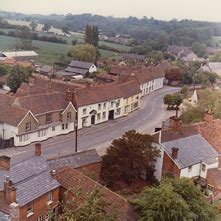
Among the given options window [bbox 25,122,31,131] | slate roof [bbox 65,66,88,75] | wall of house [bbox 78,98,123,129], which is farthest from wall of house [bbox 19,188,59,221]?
slate roof [bbox 65,66,88,75]

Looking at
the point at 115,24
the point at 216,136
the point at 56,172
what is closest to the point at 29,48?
the point at 115,24

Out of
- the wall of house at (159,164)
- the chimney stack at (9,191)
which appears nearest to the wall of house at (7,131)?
the wall of house at (159,164)

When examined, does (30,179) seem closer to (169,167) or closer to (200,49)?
(169,167)

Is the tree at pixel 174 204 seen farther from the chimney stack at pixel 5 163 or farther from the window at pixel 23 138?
the window at pixel 23 138

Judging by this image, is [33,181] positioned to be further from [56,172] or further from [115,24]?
[115,24]

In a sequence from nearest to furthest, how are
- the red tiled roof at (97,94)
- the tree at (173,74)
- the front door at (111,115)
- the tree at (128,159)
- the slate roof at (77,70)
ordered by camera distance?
the tree at (128,159) < the red tiled roof at (97,94) < the front door at (111,115) < the slate roof at (77,70) < the tree at (173,74)
